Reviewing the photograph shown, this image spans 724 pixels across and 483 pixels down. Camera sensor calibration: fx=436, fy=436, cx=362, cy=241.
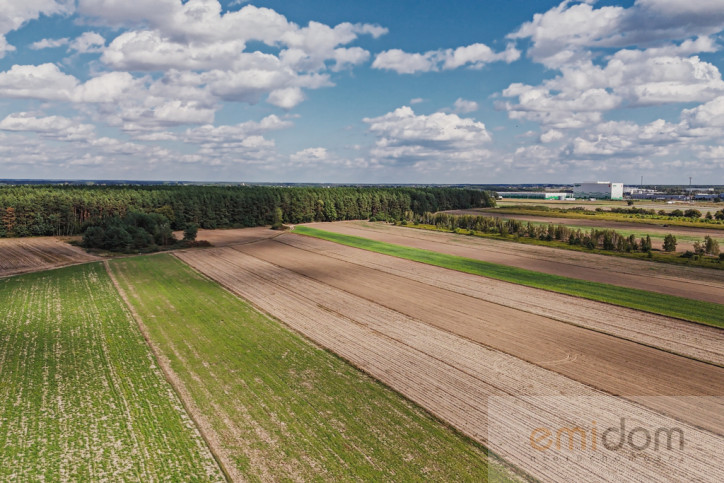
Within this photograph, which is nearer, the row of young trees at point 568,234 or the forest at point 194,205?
the row of young trees at point 568,234

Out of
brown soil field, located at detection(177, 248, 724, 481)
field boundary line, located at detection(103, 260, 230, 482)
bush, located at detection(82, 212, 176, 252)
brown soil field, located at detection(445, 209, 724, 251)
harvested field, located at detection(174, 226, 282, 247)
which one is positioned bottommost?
brown soil field, located at detection(177, 248, 724, 481)

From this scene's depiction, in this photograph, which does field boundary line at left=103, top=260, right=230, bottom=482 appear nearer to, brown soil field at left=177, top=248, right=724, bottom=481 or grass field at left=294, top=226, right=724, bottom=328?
brown soil field at left=177, top=248, right=724, bottom=481

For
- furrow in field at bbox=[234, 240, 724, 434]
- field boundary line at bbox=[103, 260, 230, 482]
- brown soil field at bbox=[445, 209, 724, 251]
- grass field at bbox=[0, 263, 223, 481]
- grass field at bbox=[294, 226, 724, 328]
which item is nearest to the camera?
grass field at bbox=[0, 263, 223, 481]

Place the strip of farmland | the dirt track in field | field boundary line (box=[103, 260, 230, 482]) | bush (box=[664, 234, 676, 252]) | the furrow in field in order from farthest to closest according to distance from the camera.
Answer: bush (box=[664, 234, 676, 252])
the dirt track in field
the strip of farmland
the furrow in field
field boundary line (box=[103, 260, 230, 482])

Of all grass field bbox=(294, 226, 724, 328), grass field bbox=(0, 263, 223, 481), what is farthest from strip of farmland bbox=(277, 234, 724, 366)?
grass field bbox=(0, 263, 223, 481)

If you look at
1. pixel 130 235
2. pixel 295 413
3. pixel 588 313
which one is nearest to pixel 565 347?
pixel 588 313

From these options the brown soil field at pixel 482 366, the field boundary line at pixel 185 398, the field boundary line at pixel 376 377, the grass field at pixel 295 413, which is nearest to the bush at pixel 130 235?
the field boundary line at pixel 376 377

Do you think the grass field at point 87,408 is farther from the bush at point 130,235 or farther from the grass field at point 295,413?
the bush at point 130,235
